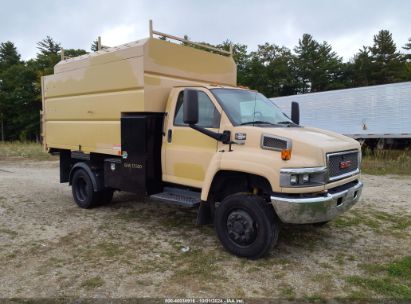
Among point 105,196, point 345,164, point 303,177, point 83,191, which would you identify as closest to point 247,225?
point 303,177

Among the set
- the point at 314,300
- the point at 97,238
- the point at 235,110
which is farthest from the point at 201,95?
the point at 314,300

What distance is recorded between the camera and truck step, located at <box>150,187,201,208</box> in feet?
17.4

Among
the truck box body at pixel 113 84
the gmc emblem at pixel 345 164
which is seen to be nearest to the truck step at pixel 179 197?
the truck box body at pixel 113 84

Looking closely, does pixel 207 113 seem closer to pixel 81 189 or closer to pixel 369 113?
pixel 81 189

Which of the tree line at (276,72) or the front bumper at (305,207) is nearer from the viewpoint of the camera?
the front bumper at (305,207)

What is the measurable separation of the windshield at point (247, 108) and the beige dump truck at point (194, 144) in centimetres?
2

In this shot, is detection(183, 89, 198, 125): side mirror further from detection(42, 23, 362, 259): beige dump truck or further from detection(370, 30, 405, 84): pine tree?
detection(370, 30, 405, 84): pine tree

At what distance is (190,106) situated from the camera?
483 cm

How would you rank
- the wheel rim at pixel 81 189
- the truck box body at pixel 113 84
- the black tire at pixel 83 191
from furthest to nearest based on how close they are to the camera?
the wheel rim at pixel 81 189 → the black tire at pixel 83 191 → the truck box body at pixel 113 84

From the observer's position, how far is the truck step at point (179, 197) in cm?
531

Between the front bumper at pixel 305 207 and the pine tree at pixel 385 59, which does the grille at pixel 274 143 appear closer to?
the front bumper at pixel 305 207

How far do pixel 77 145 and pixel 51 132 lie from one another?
118cm

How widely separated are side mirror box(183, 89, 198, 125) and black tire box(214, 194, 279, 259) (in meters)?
1.17

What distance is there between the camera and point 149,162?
231 inches
